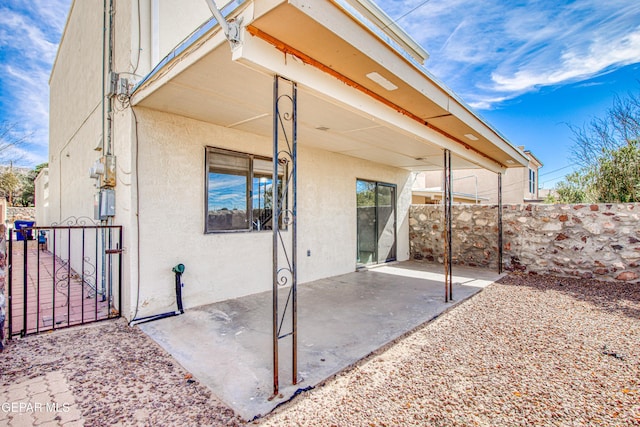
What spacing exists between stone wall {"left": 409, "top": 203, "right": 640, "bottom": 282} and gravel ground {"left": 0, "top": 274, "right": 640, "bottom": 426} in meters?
2.62

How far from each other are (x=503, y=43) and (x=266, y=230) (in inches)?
218

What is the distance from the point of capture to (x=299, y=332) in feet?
11.0

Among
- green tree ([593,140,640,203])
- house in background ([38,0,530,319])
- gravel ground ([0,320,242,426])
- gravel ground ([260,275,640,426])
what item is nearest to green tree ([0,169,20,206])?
house in background ([38,0,530,319])

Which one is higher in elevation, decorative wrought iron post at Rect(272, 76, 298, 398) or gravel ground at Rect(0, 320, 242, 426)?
decorative wrought iron post at Rect(272, 76, 298, 398)

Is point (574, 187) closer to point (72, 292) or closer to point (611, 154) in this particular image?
point (611, 154)

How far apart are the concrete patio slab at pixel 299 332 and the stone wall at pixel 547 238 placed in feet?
5.94

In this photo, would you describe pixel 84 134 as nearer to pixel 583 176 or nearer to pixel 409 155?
pixel 409 155

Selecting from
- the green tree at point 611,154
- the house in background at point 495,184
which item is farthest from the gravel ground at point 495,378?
the house in background at point 495,184

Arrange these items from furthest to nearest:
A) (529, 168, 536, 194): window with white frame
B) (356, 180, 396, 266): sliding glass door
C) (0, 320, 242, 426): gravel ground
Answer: (529, 168, 536, 194): window with white frame, (356, 180, 396, 266): sliding glass door, (0, 320, 242, 426): gravel ground

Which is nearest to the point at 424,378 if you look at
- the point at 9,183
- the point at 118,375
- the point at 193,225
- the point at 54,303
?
the point at 118,375

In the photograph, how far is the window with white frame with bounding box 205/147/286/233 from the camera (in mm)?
4309

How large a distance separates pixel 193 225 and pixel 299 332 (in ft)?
6.50

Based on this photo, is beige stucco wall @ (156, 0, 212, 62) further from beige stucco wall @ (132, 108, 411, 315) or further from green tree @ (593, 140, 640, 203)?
green tree @ (593, 140, 640, 203)

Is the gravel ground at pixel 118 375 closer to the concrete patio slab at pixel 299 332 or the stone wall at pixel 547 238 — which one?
the concrete patio slab at pixel 299 332
